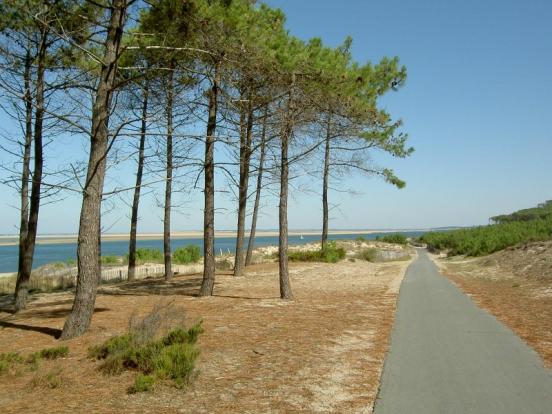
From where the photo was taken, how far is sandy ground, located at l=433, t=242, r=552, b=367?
856 centimetres

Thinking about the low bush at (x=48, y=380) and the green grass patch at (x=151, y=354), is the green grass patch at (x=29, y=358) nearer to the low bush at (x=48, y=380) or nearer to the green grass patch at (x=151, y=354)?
the green grass patch at (x=151, y=354)

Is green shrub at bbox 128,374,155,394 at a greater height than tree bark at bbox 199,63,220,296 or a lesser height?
lesser

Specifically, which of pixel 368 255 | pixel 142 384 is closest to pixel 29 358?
pixel 142 384

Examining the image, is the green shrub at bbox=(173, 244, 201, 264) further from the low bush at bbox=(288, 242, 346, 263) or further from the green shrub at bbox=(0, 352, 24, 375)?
the green shrub at bbox=(0, 352, 24, 375)

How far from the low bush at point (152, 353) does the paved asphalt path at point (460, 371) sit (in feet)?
7.58

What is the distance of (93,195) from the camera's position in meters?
8.15

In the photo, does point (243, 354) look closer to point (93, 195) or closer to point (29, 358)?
point (29, 358)

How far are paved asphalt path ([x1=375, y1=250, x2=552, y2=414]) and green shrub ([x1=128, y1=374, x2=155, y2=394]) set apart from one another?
2454mm

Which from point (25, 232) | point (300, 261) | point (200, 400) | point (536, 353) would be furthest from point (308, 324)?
point (300, 261)

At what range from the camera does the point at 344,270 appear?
24.2 meters

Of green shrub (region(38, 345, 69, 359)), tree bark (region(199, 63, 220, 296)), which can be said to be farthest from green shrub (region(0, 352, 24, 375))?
tree bark (region(199, 63, 220, 296))

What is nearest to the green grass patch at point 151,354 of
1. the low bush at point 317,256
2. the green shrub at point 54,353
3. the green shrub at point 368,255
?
the green shrub at point 54,353

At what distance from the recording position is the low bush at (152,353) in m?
5.57

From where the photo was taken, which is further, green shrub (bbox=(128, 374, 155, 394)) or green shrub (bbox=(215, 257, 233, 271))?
green shrub (bbox=(215, 257, 233, 271))
